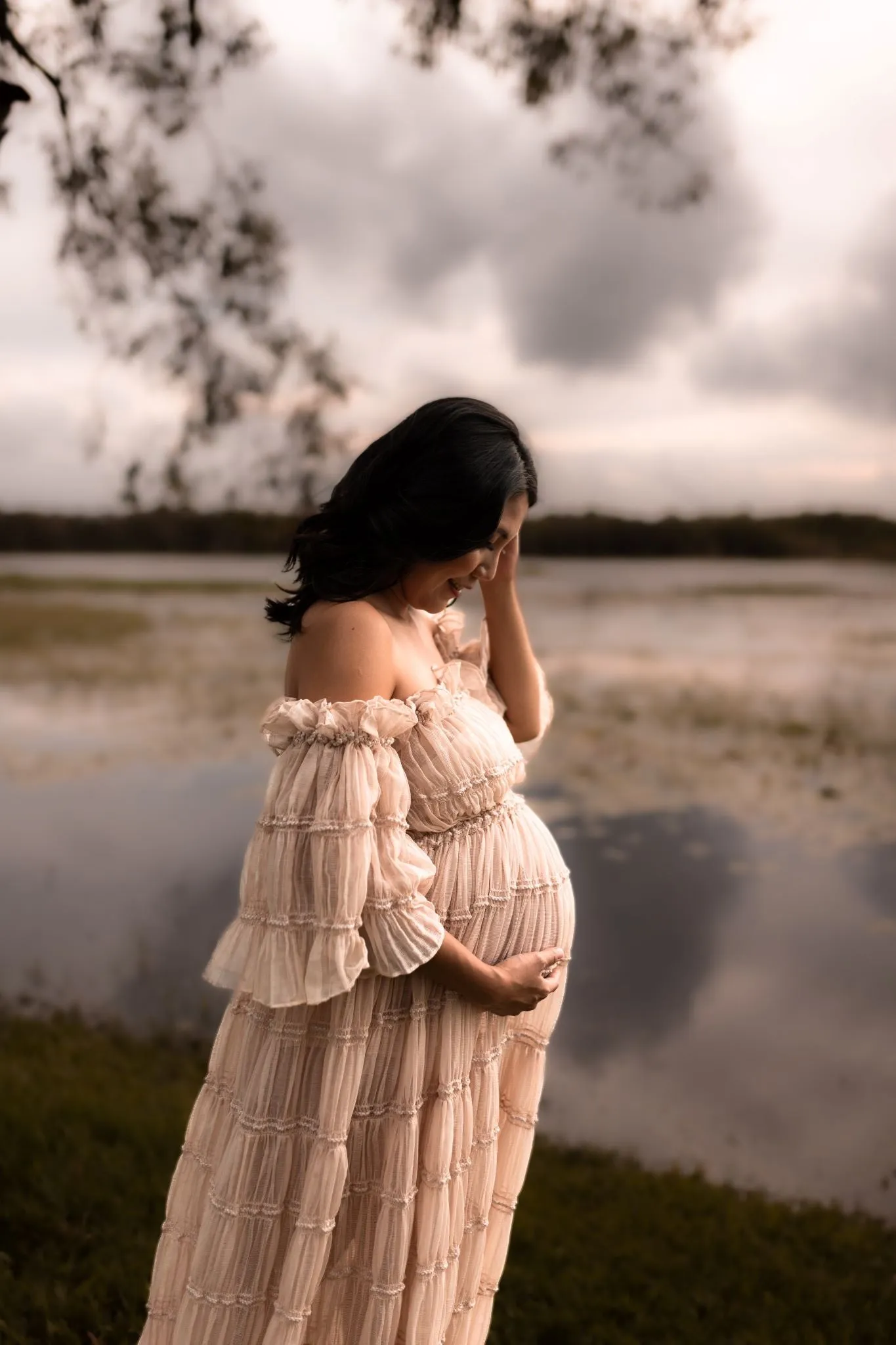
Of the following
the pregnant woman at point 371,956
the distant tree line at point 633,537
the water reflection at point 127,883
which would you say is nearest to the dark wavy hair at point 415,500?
the pregnant woman at point 371,956

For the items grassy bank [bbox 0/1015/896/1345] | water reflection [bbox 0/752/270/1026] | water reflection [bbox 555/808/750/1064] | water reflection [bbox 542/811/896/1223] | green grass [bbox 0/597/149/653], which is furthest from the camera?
green grass [bbox 0/597/149/653]

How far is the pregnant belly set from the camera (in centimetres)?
151

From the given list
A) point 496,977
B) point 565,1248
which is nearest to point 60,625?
point 565,1248

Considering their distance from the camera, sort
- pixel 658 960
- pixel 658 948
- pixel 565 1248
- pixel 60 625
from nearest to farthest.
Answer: pixel 565 1248 < pixel 658 960 < pixel 658 948 < pixel 60 625

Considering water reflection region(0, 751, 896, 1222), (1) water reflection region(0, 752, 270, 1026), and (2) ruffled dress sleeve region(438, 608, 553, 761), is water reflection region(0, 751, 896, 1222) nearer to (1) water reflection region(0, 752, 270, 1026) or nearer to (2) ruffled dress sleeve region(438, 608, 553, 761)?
(1) water reflection region(0, 752, 270, 1026)

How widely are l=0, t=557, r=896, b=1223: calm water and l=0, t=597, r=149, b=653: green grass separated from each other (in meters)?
4.00

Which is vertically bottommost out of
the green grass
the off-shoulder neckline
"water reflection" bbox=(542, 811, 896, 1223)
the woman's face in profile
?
"water reflection" bbox=(542, 811, 896, 1223)

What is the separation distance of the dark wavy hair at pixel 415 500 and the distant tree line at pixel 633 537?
5.37 meters

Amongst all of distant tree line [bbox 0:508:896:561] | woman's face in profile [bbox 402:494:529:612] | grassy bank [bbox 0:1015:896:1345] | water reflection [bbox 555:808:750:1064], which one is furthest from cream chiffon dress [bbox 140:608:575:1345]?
distant tree line [bbox 0:508:896:561]

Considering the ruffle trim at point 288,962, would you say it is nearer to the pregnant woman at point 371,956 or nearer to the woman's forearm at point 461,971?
the pregnant woman at point 371,956

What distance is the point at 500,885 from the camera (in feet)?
5.09

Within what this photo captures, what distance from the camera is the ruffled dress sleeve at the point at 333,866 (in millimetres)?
1342

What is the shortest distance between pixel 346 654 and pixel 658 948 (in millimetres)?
4201

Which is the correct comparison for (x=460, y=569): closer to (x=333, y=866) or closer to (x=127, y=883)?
(x=333, y=866)
